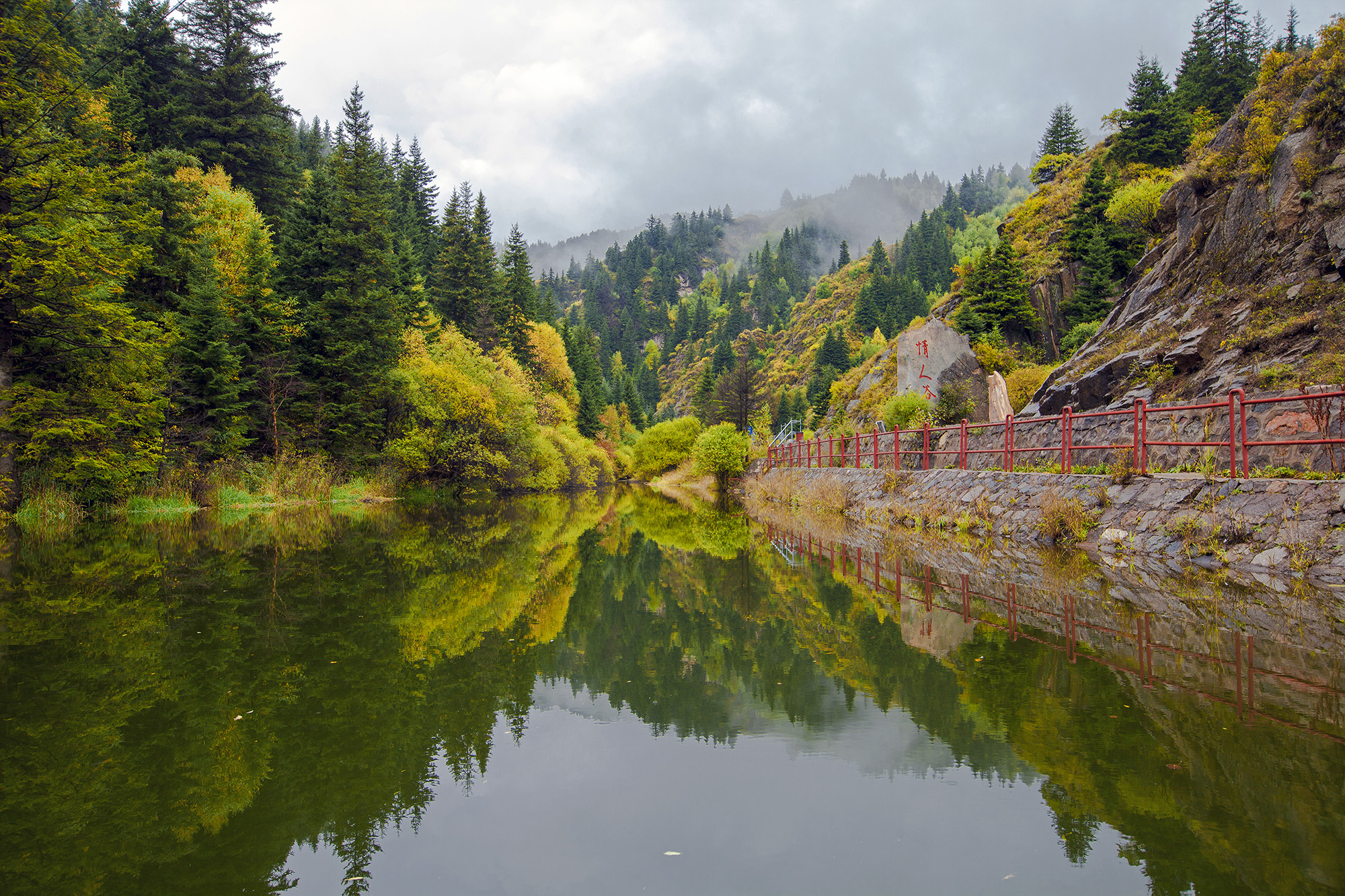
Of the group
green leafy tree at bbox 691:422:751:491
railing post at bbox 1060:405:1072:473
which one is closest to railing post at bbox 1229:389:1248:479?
railing post at bbox 1060:405:1072:473

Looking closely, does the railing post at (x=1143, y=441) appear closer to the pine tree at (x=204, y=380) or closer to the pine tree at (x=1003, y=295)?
the pine tree at (x=1003, y=295)

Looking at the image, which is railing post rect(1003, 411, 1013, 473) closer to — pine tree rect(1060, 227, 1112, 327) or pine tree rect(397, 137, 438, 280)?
pine tree rect(1060, 227, 1112, 327)

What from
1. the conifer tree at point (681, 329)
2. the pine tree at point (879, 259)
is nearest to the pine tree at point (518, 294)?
the pine tree at point (879, 259)

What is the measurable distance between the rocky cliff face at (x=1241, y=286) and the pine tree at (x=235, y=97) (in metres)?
37.5

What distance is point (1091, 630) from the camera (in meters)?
6.04

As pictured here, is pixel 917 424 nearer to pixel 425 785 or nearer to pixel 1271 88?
pixel 1271 88

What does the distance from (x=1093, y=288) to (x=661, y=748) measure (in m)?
31.5

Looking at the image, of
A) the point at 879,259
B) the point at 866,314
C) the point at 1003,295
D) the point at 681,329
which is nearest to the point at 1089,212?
Result: the point at 1003,295

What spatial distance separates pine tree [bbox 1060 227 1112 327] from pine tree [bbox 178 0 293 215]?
3817 cm

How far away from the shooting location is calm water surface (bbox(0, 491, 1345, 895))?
276 centimetres

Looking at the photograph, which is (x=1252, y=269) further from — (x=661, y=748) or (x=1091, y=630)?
(x=661, y=748)

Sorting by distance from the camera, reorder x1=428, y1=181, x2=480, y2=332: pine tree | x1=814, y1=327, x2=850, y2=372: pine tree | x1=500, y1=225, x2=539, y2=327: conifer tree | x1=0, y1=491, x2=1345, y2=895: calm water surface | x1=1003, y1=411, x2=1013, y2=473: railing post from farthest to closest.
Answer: x1=814, y1=327, x2=850, y2=372: pine tree
x1=500, y1=225, x2=539, y2=327: conifer tree
x1=428, y1=181, x2=480, y2=332: pine tree
x1=1003, y1=411, x2=1013, y2=473: railing post
x1=0, y1=491, x2=1345, y2=895: calm water surface

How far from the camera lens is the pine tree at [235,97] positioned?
33.1 metres

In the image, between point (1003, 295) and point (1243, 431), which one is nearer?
point (1243, 431)
